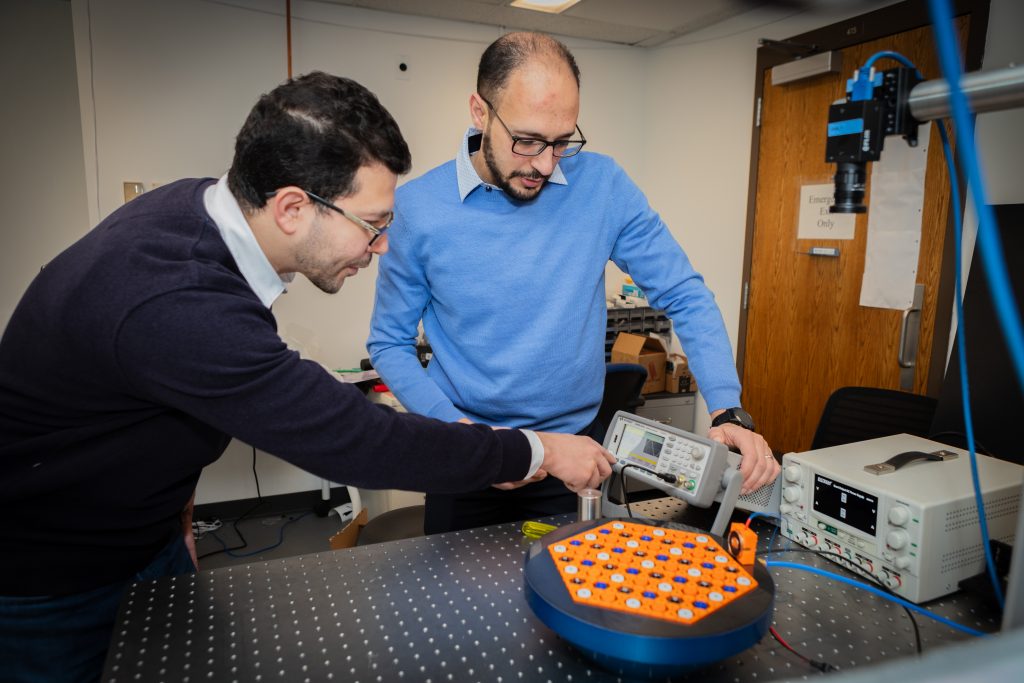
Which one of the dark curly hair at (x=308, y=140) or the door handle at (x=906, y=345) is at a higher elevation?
the dark curly hair at (x=308, y=140)

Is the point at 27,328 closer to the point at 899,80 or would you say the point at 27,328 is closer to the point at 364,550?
the point at 364,550

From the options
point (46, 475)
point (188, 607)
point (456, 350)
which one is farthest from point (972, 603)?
point (46, 475)

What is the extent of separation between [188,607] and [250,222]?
565mm

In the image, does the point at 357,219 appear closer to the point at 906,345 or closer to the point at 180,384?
the point at 180,384

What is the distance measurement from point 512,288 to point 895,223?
2.06 m

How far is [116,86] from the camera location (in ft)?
9.70

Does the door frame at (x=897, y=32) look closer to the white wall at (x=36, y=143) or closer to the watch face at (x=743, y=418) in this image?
the watch face at (x=743, y=418)

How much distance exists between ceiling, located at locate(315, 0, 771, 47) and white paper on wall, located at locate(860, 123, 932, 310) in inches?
42.0

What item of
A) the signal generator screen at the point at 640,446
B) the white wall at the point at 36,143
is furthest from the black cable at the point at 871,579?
the white wall at the point at 36,143

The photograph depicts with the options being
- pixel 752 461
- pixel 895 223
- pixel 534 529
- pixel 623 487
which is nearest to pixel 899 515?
pixel 752 461

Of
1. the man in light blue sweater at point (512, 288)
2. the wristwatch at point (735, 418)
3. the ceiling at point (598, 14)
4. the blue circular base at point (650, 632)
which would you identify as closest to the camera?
the blue circular base at point (650, 632)

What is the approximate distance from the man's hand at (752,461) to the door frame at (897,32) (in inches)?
71.4

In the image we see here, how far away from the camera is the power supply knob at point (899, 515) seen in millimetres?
947

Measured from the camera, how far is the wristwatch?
4.09ft
